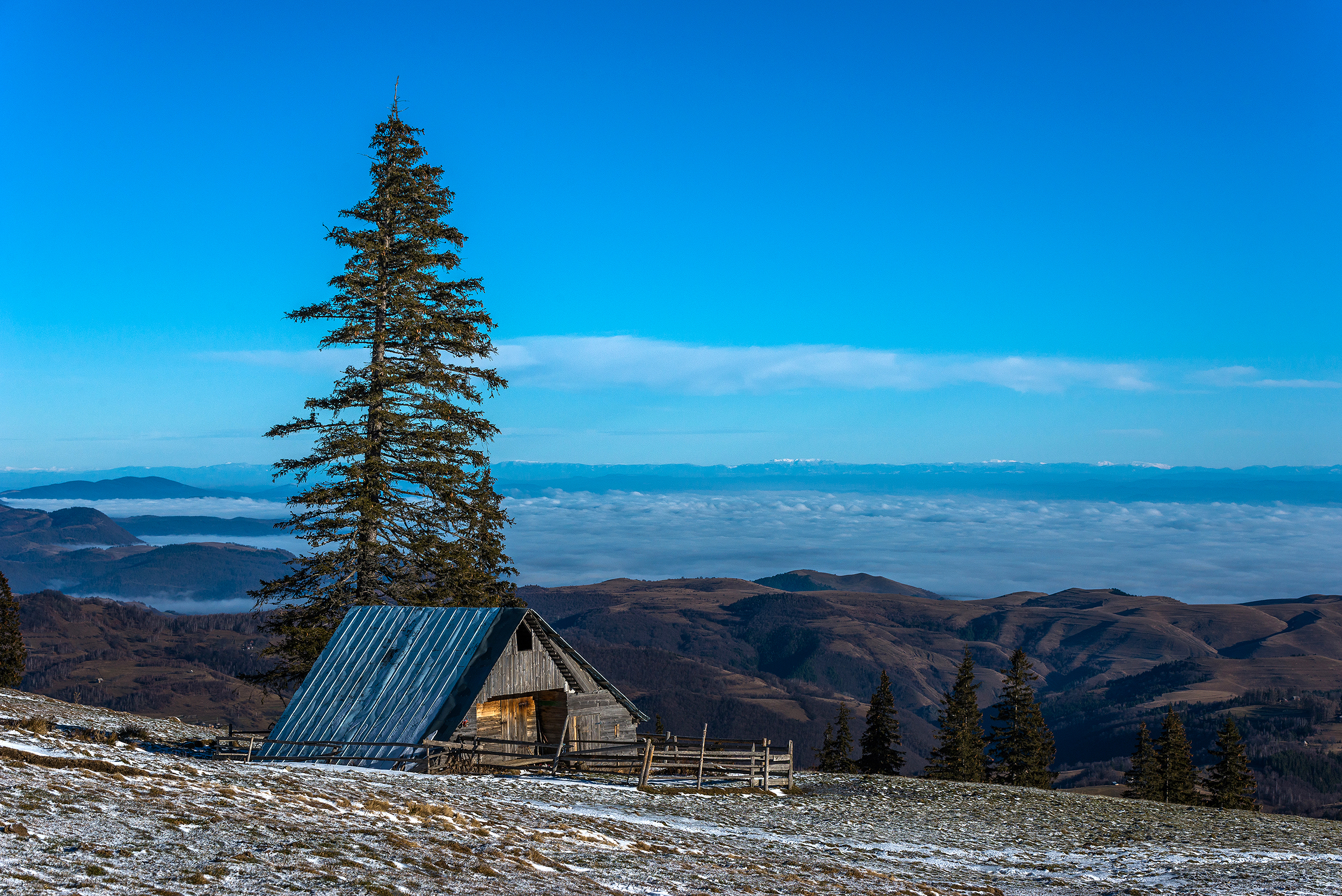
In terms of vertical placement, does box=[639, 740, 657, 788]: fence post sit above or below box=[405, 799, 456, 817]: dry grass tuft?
below

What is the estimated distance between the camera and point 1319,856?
84.1ft

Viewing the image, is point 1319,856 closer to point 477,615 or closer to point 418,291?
point 477,615

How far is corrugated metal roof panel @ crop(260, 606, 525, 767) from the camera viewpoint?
30.4 metres

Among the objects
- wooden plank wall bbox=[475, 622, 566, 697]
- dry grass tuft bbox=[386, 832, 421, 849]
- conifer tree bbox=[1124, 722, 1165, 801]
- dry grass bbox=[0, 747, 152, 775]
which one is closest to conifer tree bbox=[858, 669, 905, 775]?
conifer tree bbox=[1124, 722, 1165, 801]

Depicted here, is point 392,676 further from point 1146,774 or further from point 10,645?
point 1146,774

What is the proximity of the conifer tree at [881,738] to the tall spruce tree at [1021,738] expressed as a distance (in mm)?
8630

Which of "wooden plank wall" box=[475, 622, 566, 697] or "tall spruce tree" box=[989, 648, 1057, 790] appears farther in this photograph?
"tall spruce tree" box=[989, 648, 1057, 790]

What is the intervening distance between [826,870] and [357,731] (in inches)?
726

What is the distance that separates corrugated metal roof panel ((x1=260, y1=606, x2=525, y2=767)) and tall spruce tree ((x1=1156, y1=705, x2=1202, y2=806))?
210 feet

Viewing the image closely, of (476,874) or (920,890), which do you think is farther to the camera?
(920,890)

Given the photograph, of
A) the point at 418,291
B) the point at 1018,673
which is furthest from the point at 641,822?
the point at 1018,673

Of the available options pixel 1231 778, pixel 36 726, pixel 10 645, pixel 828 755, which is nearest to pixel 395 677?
pixel 36 726

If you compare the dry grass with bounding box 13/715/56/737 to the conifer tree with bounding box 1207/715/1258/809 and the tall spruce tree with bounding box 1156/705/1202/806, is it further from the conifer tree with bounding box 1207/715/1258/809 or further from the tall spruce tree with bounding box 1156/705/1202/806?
the tall spruce tree with bounding box 1156/705/1202/806

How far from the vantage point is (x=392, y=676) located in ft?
106
